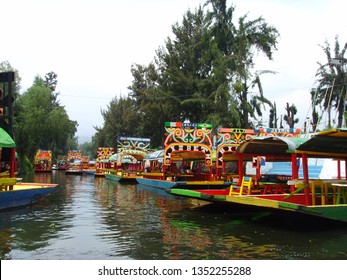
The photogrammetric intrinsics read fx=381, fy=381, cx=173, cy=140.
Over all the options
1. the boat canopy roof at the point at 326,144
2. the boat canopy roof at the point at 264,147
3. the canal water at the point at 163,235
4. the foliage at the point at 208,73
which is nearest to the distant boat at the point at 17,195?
the canal water at the point at 163,235

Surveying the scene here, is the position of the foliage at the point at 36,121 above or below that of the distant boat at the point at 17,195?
above

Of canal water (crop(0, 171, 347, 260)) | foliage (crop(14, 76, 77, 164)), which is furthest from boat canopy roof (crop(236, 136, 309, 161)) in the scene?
foliage (crop(14, 76, 77, 164))

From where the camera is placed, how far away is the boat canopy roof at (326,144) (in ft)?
33.4

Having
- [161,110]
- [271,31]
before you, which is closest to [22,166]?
[161,110]

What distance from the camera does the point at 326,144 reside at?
1100cm

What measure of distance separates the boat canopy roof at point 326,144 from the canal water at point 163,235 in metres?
2.08

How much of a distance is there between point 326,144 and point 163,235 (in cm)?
536

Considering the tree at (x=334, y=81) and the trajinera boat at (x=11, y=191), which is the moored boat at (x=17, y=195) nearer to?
the trajinera boat at (x=11, y=191)

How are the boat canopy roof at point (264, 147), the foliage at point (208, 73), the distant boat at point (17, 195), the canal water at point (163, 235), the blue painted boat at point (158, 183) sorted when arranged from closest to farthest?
the canal water at point (163, 235) → the boat canopy roof at point (264, 147) → the distant boat at point (17, 195) → the blue painted boat at point (158, 183) → the foliage at point (208, 73)

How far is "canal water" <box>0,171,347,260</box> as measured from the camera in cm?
785

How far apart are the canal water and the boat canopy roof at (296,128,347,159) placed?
2.08 m

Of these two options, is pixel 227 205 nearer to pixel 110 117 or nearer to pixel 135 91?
pixel 135 91

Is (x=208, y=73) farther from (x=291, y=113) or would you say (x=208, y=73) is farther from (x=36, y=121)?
(x=36, y=121)
